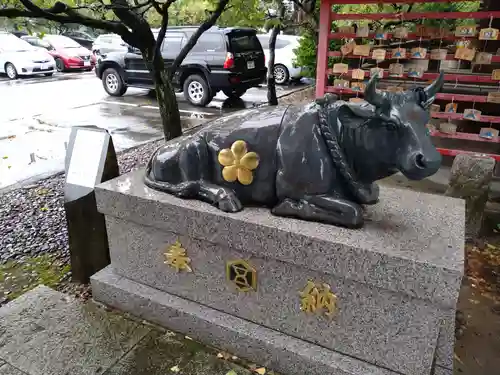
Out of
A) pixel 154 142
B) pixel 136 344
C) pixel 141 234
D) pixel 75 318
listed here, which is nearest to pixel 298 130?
pixel 141 234

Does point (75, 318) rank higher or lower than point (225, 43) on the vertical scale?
lower

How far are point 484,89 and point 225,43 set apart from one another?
644 centimetres

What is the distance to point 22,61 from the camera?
16734 mm

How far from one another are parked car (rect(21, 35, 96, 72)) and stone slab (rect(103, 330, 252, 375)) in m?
19.2

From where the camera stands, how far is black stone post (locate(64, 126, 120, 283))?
3.38 m

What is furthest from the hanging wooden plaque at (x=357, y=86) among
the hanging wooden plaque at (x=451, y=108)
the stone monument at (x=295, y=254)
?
the stone monument at (x=295, y=254)

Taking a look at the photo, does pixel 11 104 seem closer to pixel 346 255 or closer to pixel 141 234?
pixel 141 234

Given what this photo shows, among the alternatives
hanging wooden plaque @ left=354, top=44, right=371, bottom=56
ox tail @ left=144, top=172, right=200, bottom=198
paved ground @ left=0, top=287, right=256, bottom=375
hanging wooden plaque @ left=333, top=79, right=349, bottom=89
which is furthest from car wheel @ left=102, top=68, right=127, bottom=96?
ox tail @ left=144, top=172, right=200, bottom=198

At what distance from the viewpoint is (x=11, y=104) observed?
12047mm

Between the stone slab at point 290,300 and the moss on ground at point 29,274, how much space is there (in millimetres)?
926

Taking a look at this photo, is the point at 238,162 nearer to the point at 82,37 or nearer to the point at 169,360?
the point at 169,360

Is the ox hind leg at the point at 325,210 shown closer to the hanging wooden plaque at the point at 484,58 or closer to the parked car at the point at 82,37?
the hanging wooden plaque at the point at 484,58

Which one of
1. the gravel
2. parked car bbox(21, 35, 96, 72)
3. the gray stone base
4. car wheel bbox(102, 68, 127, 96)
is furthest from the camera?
parked car bbox(21, 35, 96, 72)

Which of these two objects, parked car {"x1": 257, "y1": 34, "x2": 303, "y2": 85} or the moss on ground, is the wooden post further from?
parked car {"x1": 257, "y1": 34, "x2": 303, "y2": 85}
